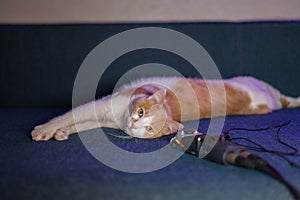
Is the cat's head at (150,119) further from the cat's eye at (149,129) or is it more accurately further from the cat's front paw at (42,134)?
the cat's front paw at (42,134)

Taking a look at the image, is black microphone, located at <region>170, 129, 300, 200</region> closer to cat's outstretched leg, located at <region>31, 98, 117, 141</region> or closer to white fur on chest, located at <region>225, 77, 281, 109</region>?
cat's outstretched leg, located at <region>31, 98, 117, 141</region>

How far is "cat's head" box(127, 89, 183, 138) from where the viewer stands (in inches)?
57.2

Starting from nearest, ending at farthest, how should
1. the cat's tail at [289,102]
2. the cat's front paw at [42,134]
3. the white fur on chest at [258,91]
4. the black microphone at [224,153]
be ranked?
the black microphone at [224,153] < the cat's front paw at [42,134] < the white fur on chest at [258,91] < the cat's tail at [289,102]

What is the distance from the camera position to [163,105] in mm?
1565

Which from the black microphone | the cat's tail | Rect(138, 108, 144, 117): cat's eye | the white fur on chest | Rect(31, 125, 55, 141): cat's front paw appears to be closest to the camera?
the black microphone

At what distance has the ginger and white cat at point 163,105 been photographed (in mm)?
1460

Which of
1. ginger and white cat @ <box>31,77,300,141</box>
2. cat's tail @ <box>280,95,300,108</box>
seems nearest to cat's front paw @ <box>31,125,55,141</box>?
ginger and white cat @ <box>31,77,300,141</box>

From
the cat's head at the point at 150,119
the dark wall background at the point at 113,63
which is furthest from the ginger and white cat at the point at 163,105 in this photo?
the dark wall background at the point at 113,63

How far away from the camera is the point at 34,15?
7.02 feet

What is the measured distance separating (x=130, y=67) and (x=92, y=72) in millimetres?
197

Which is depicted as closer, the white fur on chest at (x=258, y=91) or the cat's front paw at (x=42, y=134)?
the cat's front paw at (x=42, y=134)

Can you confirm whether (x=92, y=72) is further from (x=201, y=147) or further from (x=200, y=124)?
(x=201, y=147)

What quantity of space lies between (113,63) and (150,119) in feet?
2.05

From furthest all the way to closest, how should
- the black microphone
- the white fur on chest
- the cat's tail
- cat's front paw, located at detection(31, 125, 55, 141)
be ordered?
the cat's tail < the white fur on chest < cat's front paw, located at detection(31, 125, 55, 141) < the black microphone
